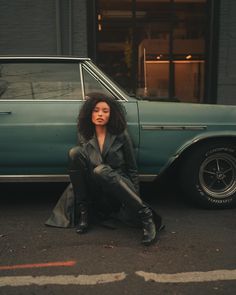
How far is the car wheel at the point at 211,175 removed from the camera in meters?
4.72

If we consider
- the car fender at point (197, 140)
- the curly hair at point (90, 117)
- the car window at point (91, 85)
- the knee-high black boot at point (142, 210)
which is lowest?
the knee-high black boot at point (142, 210)

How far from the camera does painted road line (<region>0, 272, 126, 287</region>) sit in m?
3.25

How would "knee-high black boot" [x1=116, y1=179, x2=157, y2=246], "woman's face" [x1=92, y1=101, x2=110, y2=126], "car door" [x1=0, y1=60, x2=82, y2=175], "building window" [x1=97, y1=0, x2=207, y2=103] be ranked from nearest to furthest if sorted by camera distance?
1. "knee-high black boot" [x1=116, y1=179, x2=157, y2=246]
2. "woman's face" [x1=92, y1=101, x2=110, y2=126]
3. "car door" [x1=0, y1=60, x2=82, y2=175]
4. "building window" [x1=97, y1=0, x2=207, y2=103]

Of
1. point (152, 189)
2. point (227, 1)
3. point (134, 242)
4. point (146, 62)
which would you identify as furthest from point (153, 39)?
point (134, 242)

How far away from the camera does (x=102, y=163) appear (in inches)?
162

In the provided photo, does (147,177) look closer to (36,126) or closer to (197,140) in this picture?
(197,140)

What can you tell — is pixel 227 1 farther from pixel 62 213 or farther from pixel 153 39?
pixel 62 213

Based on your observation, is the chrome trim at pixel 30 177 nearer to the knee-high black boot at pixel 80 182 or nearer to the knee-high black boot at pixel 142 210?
the knee-high black boot at pixel 80 182

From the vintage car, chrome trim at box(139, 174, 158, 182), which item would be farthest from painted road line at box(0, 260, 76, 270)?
chrome trim at box(139, 174, 158, 182)

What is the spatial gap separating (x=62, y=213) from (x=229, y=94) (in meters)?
6.69

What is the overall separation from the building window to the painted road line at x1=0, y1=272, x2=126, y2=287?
7.23 m

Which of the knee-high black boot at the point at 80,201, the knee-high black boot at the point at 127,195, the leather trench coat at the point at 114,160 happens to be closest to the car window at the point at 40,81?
the leather trench coat at the point at 114,160

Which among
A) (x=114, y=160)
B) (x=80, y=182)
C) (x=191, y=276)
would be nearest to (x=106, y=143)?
(x=114, y=160)

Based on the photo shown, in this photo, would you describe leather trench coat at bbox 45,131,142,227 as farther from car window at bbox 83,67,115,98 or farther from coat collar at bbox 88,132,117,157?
car window at bbox 83,67,115,98
